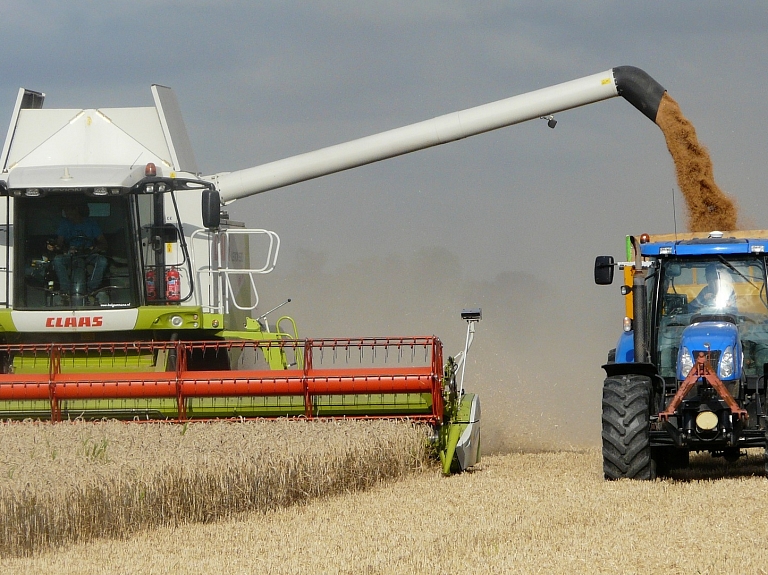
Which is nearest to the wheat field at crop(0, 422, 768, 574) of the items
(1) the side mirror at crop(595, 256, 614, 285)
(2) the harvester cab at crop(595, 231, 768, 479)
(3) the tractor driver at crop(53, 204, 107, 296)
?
(2) the harvester cab at crop(595, 231, 768, 479)

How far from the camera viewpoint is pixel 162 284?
8.95 meters

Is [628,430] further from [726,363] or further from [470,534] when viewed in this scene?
[470,534]

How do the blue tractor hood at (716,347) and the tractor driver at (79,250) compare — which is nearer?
the blue tractor hood at (716,347)

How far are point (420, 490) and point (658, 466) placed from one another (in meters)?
1.78

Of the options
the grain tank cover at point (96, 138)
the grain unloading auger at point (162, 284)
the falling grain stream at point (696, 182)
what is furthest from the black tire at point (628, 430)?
the grain tank cover at point (96, 138)

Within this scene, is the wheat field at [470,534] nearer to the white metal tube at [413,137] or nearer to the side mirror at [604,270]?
the side mirror at [604,270]

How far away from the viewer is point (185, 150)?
10.3 m

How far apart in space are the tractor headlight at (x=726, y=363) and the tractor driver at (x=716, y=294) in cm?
54

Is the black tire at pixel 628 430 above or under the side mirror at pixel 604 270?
under

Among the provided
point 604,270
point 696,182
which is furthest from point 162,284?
point 696,182

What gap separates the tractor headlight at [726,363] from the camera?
725 cm

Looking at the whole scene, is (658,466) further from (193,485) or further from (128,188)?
(128,188)

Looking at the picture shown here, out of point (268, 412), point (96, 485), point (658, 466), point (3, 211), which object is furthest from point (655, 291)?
point (3, 211)

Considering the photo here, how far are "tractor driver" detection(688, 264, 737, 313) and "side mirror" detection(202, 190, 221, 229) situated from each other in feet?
10.9
